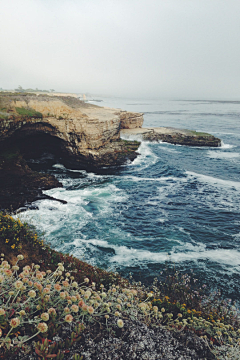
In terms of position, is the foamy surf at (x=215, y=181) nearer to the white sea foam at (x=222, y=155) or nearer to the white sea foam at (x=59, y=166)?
the white sea foam at (x=222, y=155)

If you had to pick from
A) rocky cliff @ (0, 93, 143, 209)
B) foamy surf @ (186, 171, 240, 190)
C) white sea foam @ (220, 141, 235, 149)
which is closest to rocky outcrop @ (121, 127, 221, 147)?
white sea foam @ (220, 141, 235, 149)

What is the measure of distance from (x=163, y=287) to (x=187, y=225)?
763cm

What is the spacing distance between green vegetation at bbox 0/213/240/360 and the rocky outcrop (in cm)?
3815

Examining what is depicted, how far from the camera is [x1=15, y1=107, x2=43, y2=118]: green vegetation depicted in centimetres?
2303

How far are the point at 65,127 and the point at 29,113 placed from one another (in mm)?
4552

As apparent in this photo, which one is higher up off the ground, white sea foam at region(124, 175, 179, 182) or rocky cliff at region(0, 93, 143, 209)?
rocky cliff at region(0, 93, 143, 209)

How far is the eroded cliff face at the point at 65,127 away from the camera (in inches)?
888

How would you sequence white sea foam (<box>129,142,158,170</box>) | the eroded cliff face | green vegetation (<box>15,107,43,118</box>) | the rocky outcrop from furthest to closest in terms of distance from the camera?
the rocky outcrop
white sea foam (<box>129,142,158,170</box>)
green vegetation (<box>15,107,43,118</box>)
the eroded cliff face

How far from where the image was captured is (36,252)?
25.9 feet

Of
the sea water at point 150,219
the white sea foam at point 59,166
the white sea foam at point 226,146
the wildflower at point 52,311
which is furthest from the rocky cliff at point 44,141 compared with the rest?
the white sea foam at point 226,146

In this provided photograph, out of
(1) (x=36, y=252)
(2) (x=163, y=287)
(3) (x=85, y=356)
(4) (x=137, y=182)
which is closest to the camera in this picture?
(3) (x=85, y=356)

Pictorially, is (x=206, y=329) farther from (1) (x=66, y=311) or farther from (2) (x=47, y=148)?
(2) (x=47, y=148)

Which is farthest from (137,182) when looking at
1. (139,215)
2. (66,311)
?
(66,311)

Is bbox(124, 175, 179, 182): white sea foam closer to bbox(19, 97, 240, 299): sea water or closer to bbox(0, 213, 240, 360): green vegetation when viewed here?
bbox(19, 97, 240, 299): sea water
